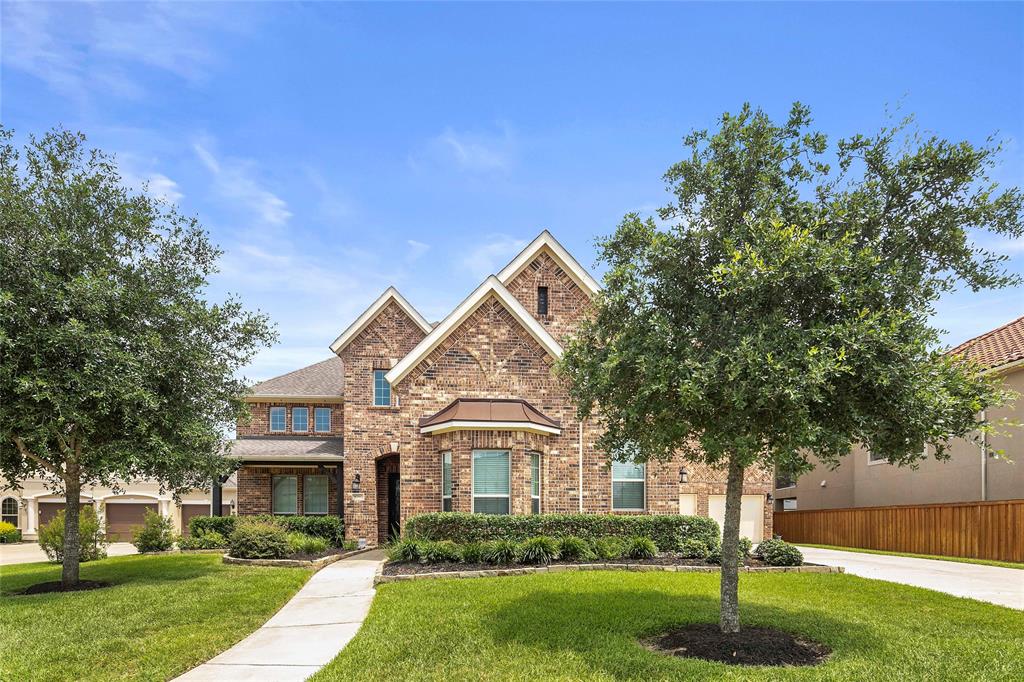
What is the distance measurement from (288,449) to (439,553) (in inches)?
449

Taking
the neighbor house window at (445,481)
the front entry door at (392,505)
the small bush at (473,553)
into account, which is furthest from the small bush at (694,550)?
the front entry door at (392,505)

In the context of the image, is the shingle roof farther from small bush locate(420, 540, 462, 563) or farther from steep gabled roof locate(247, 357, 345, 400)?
steep gabled roof locate(247, 357, 345, 400)

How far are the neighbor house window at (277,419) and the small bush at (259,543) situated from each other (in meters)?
8.77

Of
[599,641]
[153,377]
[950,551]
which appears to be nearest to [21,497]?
[153,377]

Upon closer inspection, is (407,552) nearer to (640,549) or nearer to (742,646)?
(640,549)

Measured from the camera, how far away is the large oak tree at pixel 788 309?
821 cm

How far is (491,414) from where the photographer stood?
1844cm

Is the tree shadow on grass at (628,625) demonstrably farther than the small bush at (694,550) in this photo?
No

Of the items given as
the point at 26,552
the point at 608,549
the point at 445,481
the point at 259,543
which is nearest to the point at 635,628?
the point at 608,549

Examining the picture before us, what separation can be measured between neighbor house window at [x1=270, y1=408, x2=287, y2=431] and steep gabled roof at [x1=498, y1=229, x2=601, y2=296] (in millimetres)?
10322

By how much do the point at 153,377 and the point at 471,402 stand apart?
7775mm

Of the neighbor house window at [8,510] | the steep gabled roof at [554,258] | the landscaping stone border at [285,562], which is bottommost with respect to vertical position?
the neighbor house window at [8,510]

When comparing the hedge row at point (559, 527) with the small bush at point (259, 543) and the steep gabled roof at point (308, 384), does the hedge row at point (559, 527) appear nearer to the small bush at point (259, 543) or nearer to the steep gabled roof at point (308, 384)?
the small bush at point (259, 543)

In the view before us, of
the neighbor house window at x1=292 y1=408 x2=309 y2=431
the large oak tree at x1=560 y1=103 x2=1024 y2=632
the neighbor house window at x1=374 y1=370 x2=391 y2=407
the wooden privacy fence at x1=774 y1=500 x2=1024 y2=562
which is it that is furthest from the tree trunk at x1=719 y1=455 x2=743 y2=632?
the neighbor house window at x1=292 y1=408 x2=309 y2=431
